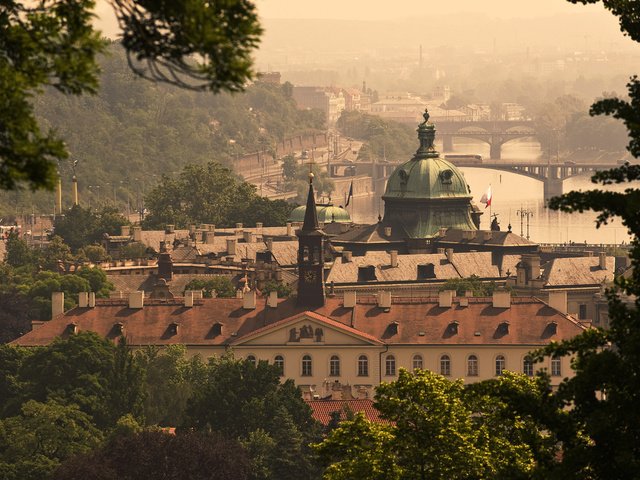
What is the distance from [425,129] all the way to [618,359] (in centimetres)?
9915

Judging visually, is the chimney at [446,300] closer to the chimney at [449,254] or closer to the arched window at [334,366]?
the arched window at [334,366]

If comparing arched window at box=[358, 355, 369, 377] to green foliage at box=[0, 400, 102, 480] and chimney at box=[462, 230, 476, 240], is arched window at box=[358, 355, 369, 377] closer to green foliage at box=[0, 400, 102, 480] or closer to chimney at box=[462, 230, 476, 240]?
green foliage at box=[0, 400, 102, 480]

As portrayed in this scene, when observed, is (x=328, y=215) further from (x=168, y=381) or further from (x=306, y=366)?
(x=168, y=381)

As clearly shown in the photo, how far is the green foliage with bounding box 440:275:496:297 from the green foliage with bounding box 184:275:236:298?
7.63m

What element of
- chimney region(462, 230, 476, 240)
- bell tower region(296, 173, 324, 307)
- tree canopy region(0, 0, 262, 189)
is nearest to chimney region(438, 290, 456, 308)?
bell tower region(296, 173, 324, 307)

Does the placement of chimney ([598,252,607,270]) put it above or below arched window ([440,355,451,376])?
above

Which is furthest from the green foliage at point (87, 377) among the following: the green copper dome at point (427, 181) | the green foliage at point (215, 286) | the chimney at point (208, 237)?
the green copper dome at point (427, 181)

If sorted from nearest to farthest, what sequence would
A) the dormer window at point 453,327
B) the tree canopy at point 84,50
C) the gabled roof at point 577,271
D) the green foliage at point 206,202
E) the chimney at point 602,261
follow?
the tree canopy at point 84,50 < the dormer window at point 453,327 < the gabled roof at point 577,271 < the chimney at point 602,261 < the green foliage at point 206,202

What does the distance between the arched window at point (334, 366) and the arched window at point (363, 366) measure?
1.98ft

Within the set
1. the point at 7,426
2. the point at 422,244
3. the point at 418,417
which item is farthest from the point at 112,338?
the point at 418,417

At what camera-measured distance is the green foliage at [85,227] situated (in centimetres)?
13038

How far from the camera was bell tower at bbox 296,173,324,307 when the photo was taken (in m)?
83.4

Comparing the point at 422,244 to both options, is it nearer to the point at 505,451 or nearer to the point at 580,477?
the point at 505,451

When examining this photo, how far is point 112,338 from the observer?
259 ft
